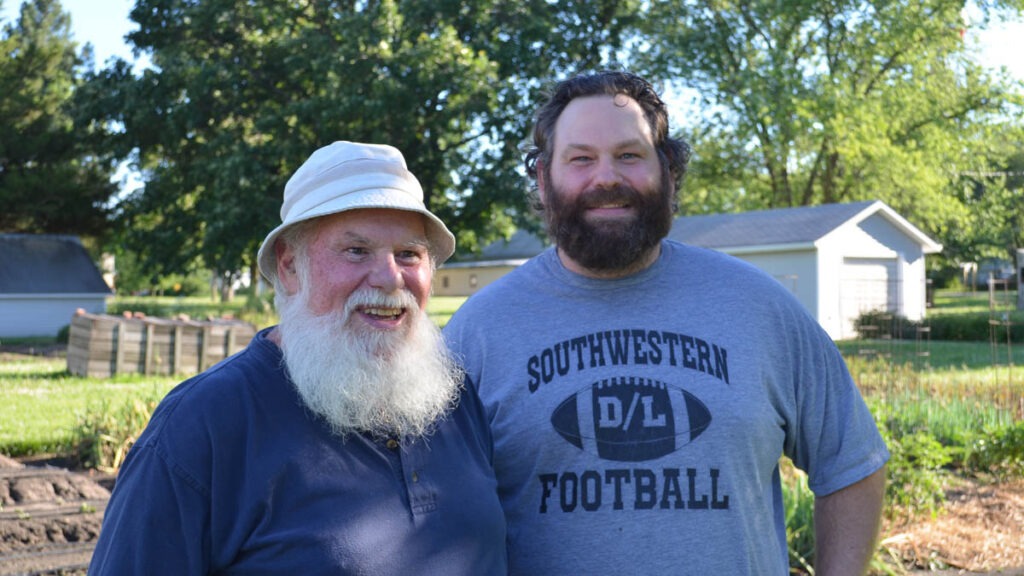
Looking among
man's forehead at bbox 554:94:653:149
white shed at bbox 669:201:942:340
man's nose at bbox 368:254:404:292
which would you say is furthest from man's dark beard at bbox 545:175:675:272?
white shed at bbox 669:201:942:340

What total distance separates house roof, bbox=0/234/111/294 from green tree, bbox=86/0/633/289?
10.1 ft

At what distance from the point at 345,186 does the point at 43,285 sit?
30.7m

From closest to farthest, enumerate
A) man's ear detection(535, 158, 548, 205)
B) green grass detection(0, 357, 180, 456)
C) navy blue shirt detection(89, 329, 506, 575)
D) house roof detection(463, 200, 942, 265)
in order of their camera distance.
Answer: navy blue shirt detection(89, 329, 506, 575), man's ear detection(535, 158, 548, 205), green grass detection(0, 357, 180, 456), house roof detection(463, 200, 942, 265)

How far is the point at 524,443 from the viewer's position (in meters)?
2.69

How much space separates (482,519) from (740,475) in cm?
73

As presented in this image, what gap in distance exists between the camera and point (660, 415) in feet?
8.66

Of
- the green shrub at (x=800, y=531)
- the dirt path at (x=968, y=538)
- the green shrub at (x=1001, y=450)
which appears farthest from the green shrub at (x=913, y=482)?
the green shrub at (x=1001, y=450)

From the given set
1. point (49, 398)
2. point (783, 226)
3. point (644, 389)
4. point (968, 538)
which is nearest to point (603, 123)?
point (644, 389)

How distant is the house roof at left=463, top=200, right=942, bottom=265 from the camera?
27.2 meters

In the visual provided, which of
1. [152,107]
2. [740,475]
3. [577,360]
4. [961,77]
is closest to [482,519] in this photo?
[577,360]

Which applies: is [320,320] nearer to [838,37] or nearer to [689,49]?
[689,49]

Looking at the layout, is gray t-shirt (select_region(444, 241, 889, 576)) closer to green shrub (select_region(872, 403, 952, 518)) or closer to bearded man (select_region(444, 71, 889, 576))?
bearded man (select_region(444, 71, 889, 576))

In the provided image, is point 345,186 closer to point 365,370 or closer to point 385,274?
point 385,274

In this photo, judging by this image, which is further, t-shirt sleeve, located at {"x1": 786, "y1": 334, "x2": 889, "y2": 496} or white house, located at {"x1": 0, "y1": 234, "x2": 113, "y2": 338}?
white house, located at {"x1": 0, "y1": 234, "x2": 113, "y2": 338}
